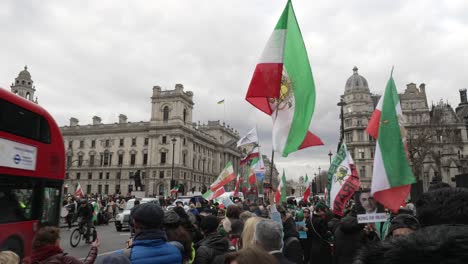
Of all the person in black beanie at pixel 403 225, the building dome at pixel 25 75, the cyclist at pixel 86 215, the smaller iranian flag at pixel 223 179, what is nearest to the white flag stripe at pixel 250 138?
the smaller iranian flag at pixel 223 179

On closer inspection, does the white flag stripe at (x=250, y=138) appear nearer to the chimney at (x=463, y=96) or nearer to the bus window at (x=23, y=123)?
the bus window at (x=23, y=123)

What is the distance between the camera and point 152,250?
3064 mm

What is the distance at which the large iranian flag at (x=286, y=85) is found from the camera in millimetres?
5254

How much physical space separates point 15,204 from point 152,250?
6017mm

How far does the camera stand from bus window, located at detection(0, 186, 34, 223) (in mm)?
7074

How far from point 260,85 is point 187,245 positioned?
2.63 m

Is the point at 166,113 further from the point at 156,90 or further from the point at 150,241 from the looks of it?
the point at 150,241

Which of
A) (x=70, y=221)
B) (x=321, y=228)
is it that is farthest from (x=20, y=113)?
(x=70, y=221)

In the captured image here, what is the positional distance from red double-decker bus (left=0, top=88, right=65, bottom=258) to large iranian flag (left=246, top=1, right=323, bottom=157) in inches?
220

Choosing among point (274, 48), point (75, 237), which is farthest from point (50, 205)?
point (274, 48)

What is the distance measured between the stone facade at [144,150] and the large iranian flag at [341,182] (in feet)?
195

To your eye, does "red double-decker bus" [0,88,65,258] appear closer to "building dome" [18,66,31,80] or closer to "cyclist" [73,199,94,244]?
"cyclist" [73,199,94,244]

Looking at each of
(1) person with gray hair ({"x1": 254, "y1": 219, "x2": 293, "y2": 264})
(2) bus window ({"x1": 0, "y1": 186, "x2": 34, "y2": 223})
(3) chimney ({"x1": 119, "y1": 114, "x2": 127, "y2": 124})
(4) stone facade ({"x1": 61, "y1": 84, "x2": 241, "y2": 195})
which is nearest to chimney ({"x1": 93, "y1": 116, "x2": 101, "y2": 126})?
(4) stone facade ({"x1": 61, "y1": 84, "x2": 241, "y2": 195})

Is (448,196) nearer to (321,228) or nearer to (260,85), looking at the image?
(260,85)
